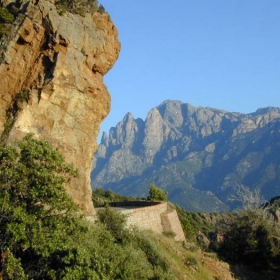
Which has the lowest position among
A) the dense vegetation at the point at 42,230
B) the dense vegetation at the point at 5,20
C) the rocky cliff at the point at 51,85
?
the dense vegetation at the point at 42,230

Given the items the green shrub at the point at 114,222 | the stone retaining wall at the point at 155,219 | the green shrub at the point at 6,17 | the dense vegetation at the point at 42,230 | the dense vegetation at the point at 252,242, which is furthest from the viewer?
the dense vegetation at the point at 252,242

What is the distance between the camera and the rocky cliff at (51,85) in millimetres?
27812

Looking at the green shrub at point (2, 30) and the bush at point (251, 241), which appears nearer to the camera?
the green shrub at point (2, 30)

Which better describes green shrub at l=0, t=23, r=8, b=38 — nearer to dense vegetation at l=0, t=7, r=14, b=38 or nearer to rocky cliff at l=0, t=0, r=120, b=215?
dense vegetation at l=0, t=7, r=14, b=38

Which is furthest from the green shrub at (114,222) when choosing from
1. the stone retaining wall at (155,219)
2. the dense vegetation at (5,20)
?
the dense vegetation at (5,20)

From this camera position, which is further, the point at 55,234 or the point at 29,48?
the point at 29,48

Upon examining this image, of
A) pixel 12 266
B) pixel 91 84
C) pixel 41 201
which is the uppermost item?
pixel 91 84

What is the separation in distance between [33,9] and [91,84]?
6380 mm

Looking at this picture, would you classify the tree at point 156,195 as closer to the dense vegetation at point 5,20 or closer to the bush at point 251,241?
the bush at point 251,241

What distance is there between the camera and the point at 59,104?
95.0 feet

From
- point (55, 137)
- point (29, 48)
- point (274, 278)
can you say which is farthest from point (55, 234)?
point (274, 278)

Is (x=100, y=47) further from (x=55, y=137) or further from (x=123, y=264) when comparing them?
(x=123, y=264)

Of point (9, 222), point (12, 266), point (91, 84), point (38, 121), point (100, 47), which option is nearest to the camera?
point (12, 266)

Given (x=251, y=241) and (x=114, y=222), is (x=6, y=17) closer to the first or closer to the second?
(x=114, y=222)
